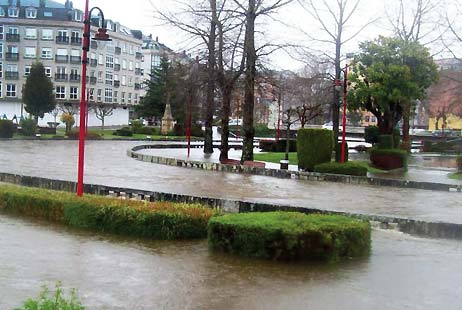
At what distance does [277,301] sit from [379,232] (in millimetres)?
5454

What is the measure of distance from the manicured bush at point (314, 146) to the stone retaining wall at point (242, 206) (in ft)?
36.3

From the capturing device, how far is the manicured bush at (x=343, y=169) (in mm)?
23009

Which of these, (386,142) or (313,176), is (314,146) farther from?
(386,142)

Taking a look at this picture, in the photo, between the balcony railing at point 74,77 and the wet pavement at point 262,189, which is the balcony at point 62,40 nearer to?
the balcony railing at point 74,77

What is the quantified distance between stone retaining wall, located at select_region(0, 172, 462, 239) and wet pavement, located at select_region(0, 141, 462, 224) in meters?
1.75

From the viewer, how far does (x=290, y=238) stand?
8.76m

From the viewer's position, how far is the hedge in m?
10.4

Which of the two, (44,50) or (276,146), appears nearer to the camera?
(276,146)

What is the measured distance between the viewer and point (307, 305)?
6777 millimetres

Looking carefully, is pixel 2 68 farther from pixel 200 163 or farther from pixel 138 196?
pixel 138 196

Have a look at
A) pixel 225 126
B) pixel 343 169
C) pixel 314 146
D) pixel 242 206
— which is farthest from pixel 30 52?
pixel 242 206

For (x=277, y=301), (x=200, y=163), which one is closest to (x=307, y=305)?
(x=277, y=301)

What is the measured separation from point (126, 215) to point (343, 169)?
539 inches

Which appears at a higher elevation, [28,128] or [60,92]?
[60,92]
